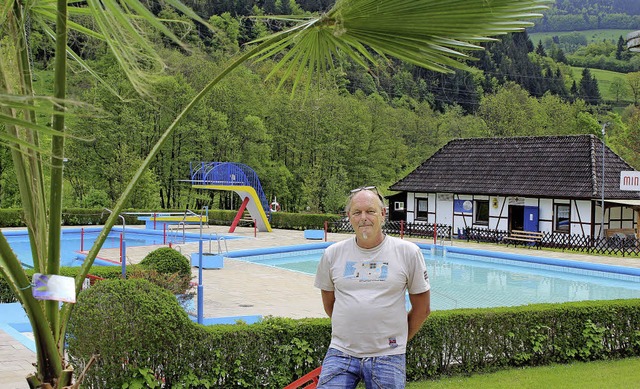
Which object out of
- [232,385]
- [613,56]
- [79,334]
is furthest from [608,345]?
[613,56]

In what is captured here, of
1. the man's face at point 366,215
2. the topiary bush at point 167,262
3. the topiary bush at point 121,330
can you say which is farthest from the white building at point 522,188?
the man's face at point 366,215

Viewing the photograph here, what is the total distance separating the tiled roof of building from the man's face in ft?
77.2

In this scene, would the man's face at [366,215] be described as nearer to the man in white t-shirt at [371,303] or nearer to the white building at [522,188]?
the man in white t-shirt at [371,303]

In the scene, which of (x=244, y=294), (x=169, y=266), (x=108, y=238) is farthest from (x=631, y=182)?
(x=108, y=238)

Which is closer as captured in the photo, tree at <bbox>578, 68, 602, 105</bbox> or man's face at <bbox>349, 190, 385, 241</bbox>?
Answer: man's face at <bbox>349, 190, 385, 241</bbox>

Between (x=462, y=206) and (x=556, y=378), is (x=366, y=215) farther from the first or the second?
(x=462, y=206)

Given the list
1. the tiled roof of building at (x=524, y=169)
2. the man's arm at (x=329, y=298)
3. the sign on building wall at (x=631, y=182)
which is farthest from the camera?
the tiled roof of building at (x=524, y=169)

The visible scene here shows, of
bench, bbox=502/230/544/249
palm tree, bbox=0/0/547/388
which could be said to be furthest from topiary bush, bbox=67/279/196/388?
bench, bbox=502/230/544/249

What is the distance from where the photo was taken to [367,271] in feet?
12.6

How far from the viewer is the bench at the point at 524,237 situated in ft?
85.0

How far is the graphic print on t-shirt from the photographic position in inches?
150

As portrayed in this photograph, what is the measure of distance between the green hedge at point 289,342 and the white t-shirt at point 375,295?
2520 mm

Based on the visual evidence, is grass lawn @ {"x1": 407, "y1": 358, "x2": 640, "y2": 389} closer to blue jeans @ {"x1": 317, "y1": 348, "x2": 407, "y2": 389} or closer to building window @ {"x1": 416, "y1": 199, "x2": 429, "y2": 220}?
blue jeans @ {"x1": 317, "y1": 348, "x2": 407, "y2": 389}

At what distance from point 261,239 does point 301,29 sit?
23.7 m
